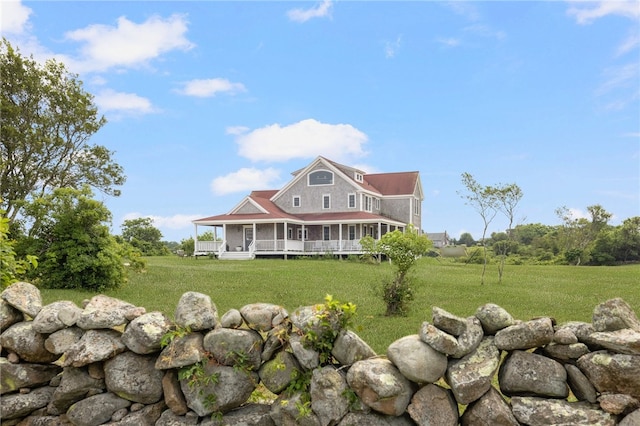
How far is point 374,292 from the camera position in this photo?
1320 cm

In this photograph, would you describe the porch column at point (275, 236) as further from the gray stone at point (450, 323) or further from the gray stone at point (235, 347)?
the gray stone at point (450, 323)

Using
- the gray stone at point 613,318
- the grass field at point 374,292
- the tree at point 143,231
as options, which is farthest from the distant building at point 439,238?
the gray stone at point 613,318

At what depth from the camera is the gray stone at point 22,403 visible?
4.67m

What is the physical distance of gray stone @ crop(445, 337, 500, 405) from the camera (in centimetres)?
380

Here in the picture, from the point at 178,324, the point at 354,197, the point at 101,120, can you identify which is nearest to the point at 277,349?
the point at 178,324

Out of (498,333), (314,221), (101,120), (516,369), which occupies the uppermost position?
(101,120)

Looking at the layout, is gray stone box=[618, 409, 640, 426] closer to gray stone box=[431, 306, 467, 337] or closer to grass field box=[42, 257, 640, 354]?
gray stone box=[431, 306, 467, 337]

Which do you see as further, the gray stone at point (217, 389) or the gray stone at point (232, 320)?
the gray stone at point (232, 320)

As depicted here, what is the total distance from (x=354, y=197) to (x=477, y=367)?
102 feet

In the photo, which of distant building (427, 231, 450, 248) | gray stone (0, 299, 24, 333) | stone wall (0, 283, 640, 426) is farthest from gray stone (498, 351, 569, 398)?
distant building (427, 231, 450, 248)

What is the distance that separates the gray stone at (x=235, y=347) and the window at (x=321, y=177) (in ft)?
102

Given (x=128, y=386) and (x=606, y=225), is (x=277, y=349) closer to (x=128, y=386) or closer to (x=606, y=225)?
(x=128, y=386)

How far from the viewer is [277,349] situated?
4.36 metres

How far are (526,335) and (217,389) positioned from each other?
263 cm
